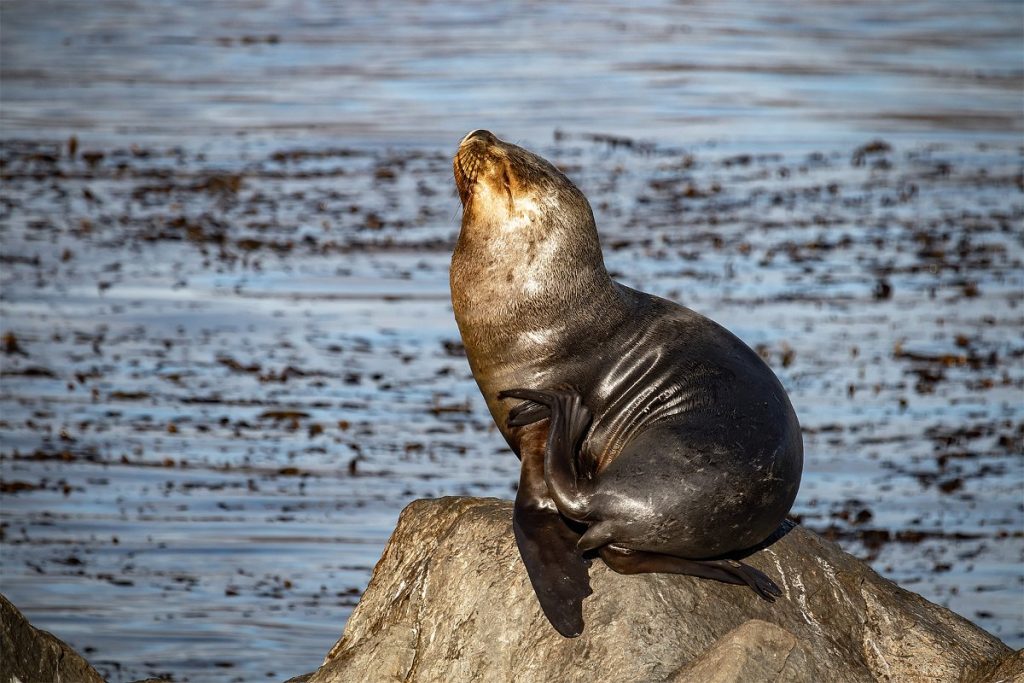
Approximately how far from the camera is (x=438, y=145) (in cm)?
2277

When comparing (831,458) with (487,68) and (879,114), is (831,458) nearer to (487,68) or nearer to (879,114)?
(879,114)

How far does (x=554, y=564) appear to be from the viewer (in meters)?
6.48

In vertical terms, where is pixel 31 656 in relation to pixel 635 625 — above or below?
below

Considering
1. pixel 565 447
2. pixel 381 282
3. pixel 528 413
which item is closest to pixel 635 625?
pixel 565 447

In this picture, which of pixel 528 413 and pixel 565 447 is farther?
pixel 528 413

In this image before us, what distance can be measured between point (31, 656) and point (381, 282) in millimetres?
9870

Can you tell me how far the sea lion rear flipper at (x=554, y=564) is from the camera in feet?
21.0

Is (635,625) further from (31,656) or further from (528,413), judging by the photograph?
(31,656)

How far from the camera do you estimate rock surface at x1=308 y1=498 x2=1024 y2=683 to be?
6.21m

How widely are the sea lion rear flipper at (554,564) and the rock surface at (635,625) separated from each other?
6 centimetres

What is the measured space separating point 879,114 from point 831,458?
43.5ft

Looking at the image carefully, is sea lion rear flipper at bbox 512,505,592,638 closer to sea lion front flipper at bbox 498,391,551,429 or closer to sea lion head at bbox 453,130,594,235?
sea lion front flipper at bbox 498,391,551,429

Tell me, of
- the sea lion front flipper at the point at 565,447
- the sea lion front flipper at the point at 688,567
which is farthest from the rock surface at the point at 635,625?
the sea lion front flipper at the point at 565,447

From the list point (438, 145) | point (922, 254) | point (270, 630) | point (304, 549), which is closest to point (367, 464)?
point (304, 549)
